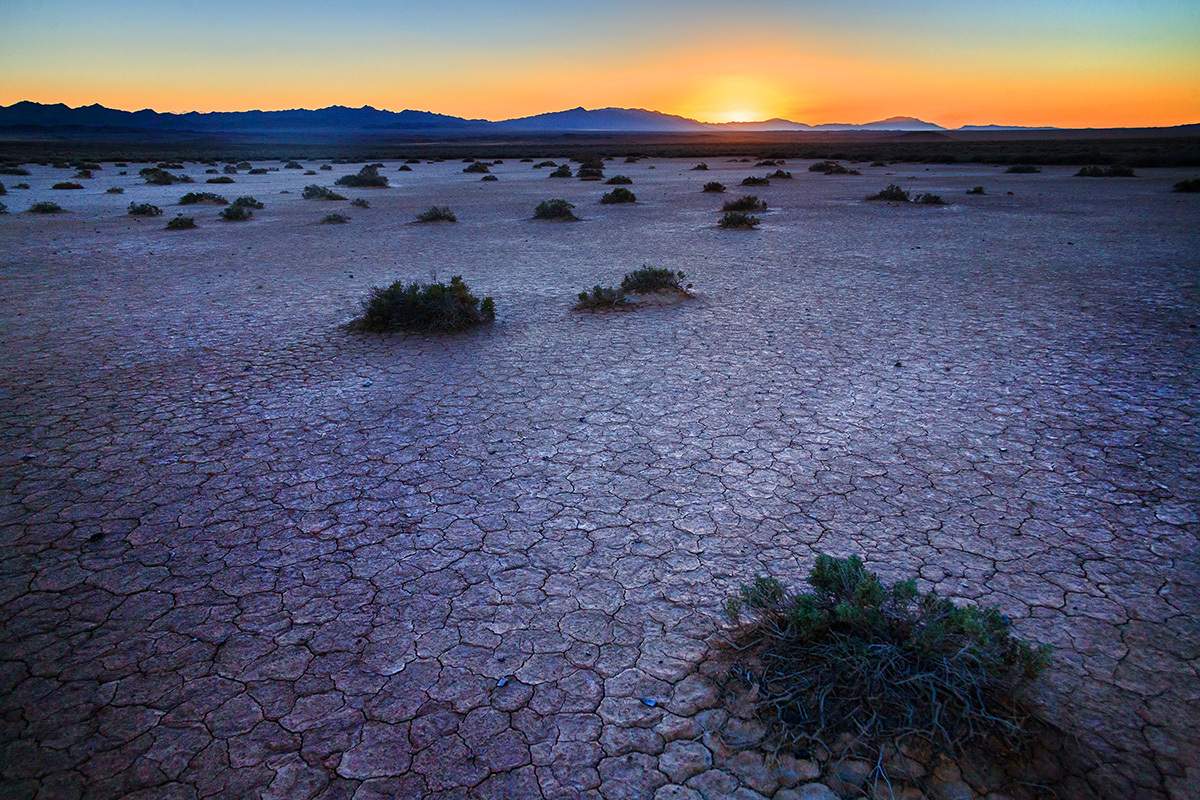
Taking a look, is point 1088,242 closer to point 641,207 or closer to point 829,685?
point 641,207

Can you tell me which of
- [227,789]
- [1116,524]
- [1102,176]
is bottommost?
[227,789]

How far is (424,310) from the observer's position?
26.2 ft

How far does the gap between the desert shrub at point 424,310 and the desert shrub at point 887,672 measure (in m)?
6.19

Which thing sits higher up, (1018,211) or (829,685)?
(1018,211)

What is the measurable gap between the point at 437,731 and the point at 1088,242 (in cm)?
1612

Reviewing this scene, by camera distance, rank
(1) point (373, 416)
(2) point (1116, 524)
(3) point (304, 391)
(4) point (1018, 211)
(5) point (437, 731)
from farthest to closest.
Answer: (4) point (1018, 211) < (3) point (304, 391) < (1) point (373, 416) < (2) point (1116, 524) < (5) point (437, 731)

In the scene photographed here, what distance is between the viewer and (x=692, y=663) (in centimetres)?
287

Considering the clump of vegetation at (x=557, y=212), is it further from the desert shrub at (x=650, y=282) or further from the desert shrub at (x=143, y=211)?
the desert shrub at (x=143, y=211)

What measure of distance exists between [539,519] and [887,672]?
2.24 m

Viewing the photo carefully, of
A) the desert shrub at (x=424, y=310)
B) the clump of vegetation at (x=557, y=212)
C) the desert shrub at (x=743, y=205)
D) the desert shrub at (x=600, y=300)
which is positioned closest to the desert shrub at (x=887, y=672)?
the desert shrub at (x=424, y=310)

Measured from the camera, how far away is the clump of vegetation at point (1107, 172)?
96.6 feet

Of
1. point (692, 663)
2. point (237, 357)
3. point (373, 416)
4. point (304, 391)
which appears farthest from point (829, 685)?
point (237, 357)

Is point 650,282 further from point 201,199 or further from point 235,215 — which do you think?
point 201,199

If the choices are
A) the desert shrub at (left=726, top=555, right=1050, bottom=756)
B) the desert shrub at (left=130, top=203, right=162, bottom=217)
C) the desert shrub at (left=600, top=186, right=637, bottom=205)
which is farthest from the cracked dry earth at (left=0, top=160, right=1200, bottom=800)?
the desert shrub at (left=600, top=186, right=637, bottom=205)
